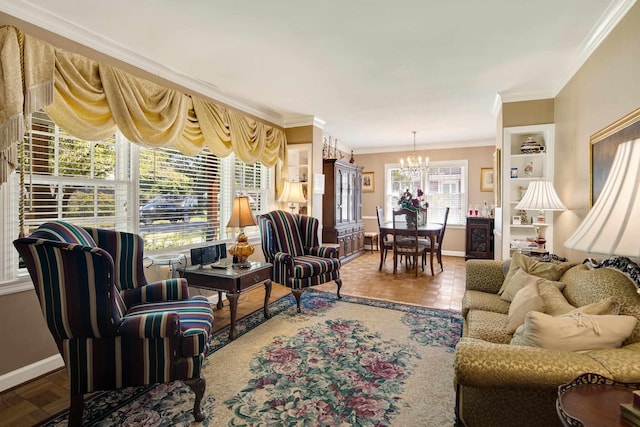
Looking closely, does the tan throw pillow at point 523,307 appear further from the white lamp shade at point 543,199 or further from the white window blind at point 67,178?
the white window blind at point 67,178

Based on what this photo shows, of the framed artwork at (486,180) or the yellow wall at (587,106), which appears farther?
the framed artwork at (486,180)

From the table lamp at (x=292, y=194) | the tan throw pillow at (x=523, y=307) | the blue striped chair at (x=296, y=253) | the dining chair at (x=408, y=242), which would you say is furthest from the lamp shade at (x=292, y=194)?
the tan throw pillow at (x=523, y=307)

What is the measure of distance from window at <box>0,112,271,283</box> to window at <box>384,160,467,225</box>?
436cm

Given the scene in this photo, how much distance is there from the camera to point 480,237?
6121 millimetres

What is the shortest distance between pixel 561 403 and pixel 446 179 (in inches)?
258

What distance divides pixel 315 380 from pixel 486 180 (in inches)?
238

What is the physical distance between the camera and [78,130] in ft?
7.65

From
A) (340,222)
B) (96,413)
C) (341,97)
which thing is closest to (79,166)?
(96,413)

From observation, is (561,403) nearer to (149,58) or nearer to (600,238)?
(600,238)

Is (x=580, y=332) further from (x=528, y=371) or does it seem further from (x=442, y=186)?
(x=442, y=186)

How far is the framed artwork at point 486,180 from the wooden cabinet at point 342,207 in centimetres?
259

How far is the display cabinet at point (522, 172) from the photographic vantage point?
3.71m

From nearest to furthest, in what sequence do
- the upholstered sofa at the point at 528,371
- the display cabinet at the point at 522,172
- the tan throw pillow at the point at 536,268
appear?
the upholstered sofa at the point at 528,371 → the tan throw pillow at the point at 536,268 → the display cabinet at the point at 522,172

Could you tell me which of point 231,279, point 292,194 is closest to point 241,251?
Result: point 231,279
